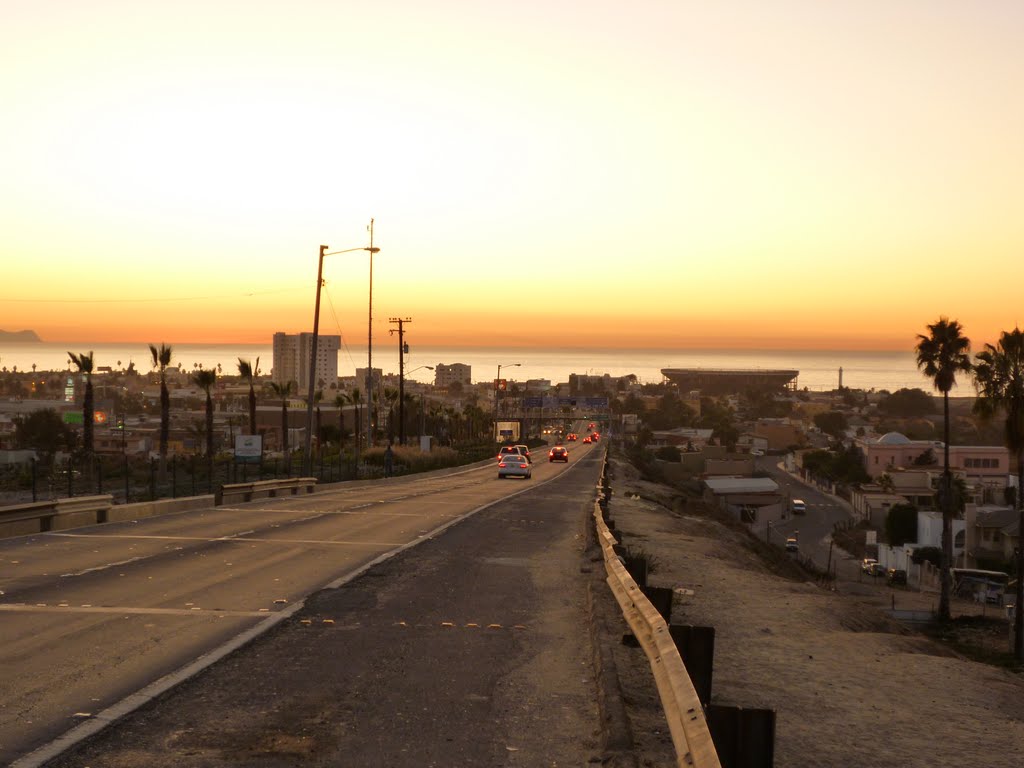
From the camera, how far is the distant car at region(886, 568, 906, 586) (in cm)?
6149

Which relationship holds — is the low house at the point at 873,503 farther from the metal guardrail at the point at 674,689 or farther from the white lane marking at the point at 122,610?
the metal guardrail at the point at 674,689

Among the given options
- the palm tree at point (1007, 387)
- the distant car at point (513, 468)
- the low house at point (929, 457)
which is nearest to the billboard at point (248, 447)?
the distant car at point (513, 468)

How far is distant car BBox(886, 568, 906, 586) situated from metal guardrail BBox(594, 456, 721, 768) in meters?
56.5

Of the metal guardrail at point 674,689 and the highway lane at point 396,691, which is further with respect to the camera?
the highway lane at point 396,691

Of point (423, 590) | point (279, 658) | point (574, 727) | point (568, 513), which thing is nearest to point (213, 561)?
point (423, 590)

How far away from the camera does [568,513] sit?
31156 mm

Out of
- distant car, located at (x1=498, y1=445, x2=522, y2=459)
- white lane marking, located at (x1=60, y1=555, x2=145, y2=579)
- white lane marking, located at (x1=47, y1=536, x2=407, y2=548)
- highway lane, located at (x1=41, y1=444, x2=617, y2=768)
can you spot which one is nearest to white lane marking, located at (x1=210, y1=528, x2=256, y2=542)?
white lane marking, located at (x1=47, y1=536, x2=407, y2=548)

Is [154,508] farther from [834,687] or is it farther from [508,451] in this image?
[508,451]

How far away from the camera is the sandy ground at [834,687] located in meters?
8.37

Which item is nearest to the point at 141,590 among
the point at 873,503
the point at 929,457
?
the point at 873,503

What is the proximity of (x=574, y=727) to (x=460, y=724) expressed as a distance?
858mm

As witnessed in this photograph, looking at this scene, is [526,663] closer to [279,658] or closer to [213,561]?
[279,658]

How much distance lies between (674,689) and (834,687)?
18.2 ft

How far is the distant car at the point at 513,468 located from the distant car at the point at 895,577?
22735 millimetres
